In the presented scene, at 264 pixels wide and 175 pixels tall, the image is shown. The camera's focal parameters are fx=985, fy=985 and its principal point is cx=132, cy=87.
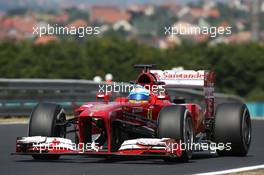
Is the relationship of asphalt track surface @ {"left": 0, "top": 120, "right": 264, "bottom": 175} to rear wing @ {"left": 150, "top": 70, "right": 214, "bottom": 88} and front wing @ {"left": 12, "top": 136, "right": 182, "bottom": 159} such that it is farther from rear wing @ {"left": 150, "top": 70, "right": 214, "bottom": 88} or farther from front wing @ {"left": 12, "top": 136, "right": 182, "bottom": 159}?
rear wing @ {"left": 150, "top": 70, "right": 214, "bottom": 88}

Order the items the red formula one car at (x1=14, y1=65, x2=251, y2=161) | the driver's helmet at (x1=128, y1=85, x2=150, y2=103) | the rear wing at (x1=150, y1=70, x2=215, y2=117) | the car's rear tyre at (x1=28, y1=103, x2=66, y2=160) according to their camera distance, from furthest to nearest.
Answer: the rear wing at (x1=150, y1=70, x2=215, y2=117), the driver's helmet at (x1=128, y1=85, x2=150, y2=103), the car's rear tyre at (x1=28, y1=103, x2=66, y2=160), the red formula one car at (x1=14, y1=65, x2=251, y2=161)

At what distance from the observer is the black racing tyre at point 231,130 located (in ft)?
52.5

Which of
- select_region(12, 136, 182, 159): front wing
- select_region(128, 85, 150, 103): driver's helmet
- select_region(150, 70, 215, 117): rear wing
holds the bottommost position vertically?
select_region(12, 136, 182, 159): front wing

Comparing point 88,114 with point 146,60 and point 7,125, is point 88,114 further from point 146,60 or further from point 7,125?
point 146,60

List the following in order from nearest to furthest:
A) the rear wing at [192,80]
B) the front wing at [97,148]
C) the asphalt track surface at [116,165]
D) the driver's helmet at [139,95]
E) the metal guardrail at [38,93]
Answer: the asphalt track surface at [116,165] < the front wing at [97,148] < the driver's helmet at [139,95] < the rear wing at [192,80] < the metal guardrail at [38,93]

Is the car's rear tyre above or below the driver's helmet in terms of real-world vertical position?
below

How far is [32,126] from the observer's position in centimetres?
1517

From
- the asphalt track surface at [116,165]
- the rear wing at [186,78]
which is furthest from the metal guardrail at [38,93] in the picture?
the asphalt track surface at [116,165]

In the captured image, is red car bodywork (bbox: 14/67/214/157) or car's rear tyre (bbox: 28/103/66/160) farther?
car's rear tyre (bbox: 28/103/66/160)

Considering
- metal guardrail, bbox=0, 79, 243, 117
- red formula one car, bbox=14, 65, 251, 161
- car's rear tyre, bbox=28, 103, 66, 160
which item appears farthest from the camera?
metal guardrail, bbox=0, 79, 243, 117

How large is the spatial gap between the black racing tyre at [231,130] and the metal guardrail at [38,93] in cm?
1112

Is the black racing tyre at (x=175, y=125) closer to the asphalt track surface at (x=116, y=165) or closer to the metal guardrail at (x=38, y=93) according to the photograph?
the asphalt track surface at (x=116, y=165)

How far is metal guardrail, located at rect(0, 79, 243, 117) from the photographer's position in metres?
27.7

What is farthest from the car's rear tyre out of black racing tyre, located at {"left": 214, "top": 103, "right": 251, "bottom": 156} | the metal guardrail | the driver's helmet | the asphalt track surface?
the metal guardrail
